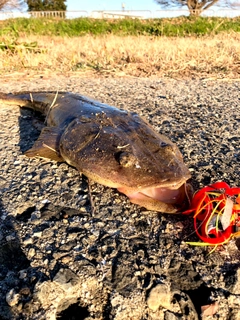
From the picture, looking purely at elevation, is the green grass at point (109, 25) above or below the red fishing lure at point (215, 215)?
above

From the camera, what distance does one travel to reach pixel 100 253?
171cm

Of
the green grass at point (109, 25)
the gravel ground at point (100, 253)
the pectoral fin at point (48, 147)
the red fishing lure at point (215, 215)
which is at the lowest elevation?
the gravel ground at point (100, 253)

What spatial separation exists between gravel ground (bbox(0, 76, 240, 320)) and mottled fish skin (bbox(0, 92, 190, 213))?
119mm

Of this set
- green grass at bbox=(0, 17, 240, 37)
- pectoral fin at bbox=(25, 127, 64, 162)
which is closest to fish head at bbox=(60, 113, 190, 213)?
pectoral fin at bbox=(25, 127, 64, 162)

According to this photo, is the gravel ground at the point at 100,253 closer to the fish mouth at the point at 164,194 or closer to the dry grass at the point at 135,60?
the fish mouth at the point at 164,194

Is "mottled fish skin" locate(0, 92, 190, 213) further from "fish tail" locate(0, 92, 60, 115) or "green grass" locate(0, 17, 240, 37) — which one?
"green grass" locate(0, 17, 240, 37)

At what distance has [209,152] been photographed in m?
2.80

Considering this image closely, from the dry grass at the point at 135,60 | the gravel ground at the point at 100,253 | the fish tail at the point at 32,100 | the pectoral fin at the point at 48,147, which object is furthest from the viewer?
the dry grass at the point at 135,60

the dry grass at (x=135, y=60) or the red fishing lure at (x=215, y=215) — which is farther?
the dry grass at (x=135, y=60)

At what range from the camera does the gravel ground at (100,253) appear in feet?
4.77

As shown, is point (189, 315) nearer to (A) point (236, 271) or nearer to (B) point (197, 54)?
(A) point (236, 271)

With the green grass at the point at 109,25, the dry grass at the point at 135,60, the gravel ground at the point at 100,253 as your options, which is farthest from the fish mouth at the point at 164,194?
the green grass at the point at 109,25

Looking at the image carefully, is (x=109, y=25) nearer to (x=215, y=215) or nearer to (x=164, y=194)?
(x=164, y=194)

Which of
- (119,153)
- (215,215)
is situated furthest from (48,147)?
(215,215)
